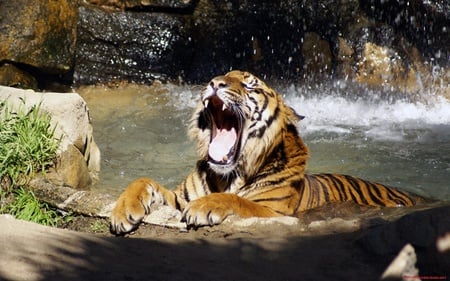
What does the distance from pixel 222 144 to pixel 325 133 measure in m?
2.87

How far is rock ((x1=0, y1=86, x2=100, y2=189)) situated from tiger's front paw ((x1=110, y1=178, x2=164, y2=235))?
0.92m

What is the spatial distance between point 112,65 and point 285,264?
6.11 m

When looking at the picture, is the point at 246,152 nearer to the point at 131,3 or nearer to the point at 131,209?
the point at 131,209

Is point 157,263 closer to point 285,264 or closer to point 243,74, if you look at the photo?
point 285,264

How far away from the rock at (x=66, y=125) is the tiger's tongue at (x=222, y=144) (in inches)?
42.6

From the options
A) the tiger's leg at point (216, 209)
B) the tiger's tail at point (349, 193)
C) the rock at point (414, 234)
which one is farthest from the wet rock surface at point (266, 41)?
the rock at point (414, 234)

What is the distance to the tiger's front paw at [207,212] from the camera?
4.13 meters

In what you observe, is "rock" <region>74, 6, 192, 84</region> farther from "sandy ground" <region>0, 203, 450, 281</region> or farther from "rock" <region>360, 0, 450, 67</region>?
"sandy ground" <region>0, 203, 450, 281</region>

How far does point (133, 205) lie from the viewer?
168 inches

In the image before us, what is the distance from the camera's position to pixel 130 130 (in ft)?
24.6

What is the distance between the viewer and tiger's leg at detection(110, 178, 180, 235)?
4215mm

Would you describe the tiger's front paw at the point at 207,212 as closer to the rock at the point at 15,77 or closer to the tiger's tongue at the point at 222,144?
the tiger's tongue at the point at 222,144

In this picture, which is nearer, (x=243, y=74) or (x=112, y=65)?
(x=243, y=74)

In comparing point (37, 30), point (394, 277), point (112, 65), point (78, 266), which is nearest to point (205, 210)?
point (78, 266)
